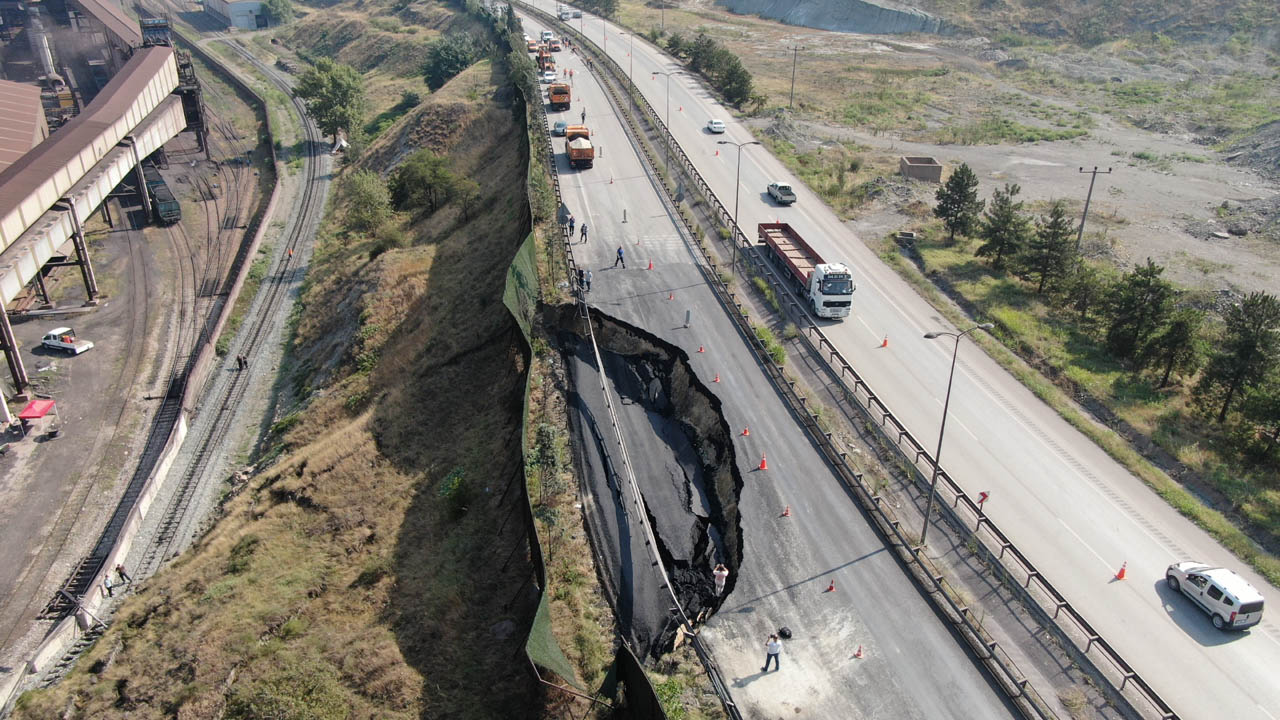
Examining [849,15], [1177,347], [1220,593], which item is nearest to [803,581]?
[1220,593]

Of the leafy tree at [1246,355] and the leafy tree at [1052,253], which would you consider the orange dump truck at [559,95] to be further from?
the leafy tree at [1246,355]

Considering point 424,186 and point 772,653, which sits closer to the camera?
point 772,653

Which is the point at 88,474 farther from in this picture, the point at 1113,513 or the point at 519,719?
the point at 1113,513

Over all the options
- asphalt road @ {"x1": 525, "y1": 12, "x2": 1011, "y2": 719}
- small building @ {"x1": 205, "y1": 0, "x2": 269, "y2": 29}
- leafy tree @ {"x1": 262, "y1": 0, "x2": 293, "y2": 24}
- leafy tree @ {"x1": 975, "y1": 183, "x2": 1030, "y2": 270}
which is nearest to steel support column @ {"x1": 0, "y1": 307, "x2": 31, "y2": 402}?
asphalt road @ {"x1": 525, "y1": 12, "x2": 1011, "y2": 719}

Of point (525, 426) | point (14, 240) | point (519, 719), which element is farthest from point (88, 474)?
point (519, 719)

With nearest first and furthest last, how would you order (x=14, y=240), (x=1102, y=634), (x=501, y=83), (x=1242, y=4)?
(x=1102, y=634)
(x=14, y=240)
(x=501, y=83)
(x=1242, y=4)

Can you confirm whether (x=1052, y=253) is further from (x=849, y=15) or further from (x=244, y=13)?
(x=244, y=13)
